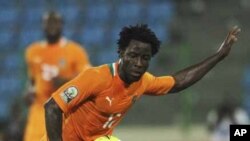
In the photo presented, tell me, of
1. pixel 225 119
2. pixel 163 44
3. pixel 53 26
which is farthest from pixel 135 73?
pixel 163 44

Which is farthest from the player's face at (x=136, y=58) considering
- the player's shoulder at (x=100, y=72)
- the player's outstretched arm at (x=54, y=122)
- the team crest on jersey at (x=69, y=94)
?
the player's outstretched arm at (x=54, y=122)

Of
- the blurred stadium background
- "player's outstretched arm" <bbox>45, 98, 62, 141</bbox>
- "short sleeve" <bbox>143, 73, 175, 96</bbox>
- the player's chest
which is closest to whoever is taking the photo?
"player's outstretched arm" <bbox>45, 98, 62, 141</bbox>

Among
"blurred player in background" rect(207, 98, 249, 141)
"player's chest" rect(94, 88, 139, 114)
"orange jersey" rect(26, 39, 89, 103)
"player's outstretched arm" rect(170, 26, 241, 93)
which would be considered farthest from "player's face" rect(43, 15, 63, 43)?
"blurred player in background" rect(207, 98, 249, 141)

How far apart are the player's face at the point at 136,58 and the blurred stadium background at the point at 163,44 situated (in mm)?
8619

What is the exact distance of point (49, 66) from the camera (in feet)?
34.4

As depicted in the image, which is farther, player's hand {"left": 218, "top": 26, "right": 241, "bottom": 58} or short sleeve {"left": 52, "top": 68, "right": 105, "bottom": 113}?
player's hand {"left": 218, "top": 26, "right": 241, "bottom": 58}

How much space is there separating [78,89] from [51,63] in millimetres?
3574

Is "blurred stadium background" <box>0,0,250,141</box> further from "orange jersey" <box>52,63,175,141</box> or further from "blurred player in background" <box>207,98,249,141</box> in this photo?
"orange jersey" <box>52,63,175,141</box>

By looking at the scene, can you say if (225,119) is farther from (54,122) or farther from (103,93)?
(54,122)

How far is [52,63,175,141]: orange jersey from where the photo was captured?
6988 mm

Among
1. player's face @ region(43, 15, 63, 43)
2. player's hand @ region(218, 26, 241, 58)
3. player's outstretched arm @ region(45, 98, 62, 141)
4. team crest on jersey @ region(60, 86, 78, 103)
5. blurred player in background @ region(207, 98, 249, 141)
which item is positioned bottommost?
blurred player in background @ region(207, 98, 249, 141)

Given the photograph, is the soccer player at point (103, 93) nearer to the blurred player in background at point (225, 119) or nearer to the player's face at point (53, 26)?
the player's face at point (53, 26)

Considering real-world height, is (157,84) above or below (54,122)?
above

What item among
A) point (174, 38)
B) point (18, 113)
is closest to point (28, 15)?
point (174, 38)
